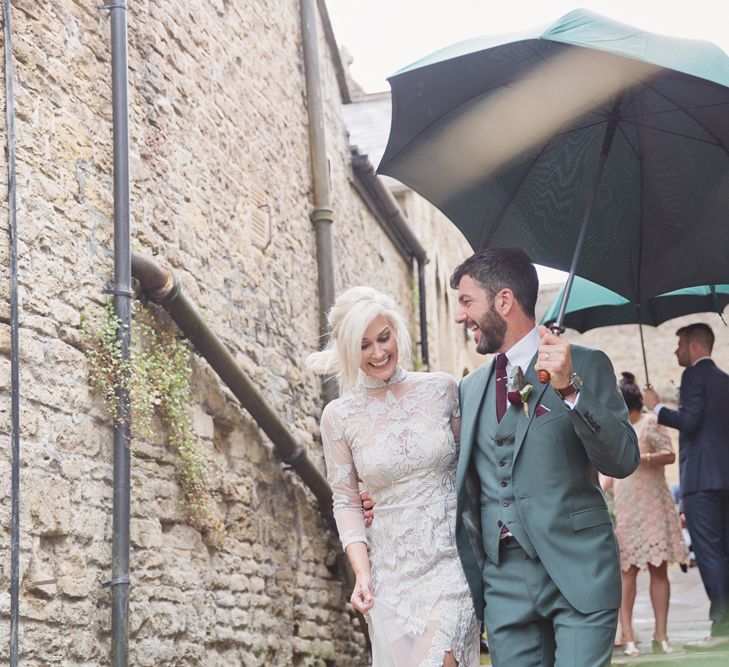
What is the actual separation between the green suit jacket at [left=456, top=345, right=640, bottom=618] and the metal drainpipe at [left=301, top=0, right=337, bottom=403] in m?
5.14

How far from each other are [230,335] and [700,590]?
7394mm

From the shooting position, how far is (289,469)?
7.35 meters

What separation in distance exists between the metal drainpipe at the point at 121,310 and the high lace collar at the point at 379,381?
4.92ft

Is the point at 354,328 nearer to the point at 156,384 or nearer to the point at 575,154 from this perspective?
the point at 575,154

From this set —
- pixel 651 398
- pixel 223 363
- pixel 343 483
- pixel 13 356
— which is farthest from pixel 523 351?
pixel 651 398

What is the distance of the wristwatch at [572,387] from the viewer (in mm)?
3174

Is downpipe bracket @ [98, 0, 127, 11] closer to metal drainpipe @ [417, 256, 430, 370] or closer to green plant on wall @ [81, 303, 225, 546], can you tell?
green plant on wall @ [81, 303, 225, 546]

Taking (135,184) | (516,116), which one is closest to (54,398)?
(135,184)

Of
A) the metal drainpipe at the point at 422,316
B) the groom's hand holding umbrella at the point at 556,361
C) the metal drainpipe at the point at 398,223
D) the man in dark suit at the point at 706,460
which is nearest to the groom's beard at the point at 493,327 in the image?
the groom's hand holding umbrella at the point at 556,361

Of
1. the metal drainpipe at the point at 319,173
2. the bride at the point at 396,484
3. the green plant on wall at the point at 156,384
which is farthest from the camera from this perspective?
the metal drainpipe at the point at 319,173

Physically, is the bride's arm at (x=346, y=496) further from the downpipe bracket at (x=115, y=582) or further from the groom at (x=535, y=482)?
the downpipe bracket at (x=115, y=582)

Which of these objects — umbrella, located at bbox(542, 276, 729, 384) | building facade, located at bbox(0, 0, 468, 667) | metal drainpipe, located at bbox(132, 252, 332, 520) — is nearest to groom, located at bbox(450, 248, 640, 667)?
building facade, located at bbox(0, 0, 468, 667)

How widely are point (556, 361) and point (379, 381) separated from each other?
93 centimetres

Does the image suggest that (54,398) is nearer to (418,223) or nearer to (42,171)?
(42,171)
